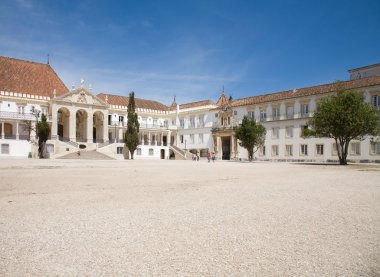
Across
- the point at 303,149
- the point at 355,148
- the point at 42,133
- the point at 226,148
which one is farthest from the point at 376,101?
the point at 42,133

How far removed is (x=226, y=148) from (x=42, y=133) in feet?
83.3

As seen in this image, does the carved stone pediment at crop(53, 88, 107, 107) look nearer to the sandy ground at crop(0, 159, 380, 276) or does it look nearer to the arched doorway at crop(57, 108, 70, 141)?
the arched doorway at crop(57, 108, 70, 141)

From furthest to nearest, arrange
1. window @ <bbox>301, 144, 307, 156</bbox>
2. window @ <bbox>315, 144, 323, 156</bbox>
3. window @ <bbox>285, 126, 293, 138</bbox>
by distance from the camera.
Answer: window @ <bbox>285, 126, 293, 138</bbox>
window @ <bbox>301, 144, 307, 156</bbox>
window @ <bbox>315, 144, 323, 156</bbox>

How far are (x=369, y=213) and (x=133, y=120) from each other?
121ft

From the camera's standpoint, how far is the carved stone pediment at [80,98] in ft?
138

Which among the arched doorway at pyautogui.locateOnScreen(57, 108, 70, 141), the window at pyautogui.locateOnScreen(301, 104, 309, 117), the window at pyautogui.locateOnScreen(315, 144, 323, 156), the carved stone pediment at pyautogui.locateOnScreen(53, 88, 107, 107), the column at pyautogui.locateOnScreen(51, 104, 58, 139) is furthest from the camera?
the arched doorway at pyautogui.locateOnScreen(57, 108, 70, 141)

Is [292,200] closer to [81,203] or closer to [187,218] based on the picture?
[187,218]

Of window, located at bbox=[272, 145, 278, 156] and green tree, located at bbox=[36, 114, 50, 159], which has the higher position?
green tree, located at bbox=[36, 114, 50, 159]

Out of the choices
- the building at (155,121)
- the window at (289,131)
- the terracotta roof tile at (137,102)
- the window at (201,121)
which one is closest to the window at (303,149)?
the building at (155,121)

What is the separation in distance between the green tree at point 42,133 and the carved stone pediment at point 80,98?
7.11 meters

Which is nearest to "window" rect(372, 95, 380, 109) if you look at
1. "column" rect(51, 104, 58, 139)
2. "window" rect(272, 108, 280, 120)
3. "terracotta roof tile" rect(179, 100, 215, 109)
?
"window" rect(272, 108, 280, 120)

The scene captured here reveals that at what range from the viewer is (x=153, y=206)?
6598 mm

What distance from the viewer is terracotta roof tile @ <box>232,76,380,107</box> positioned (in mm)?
33591

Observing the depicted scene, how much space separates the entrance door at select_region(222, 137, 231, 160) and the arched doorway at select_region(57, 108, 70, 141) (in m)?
22.3
